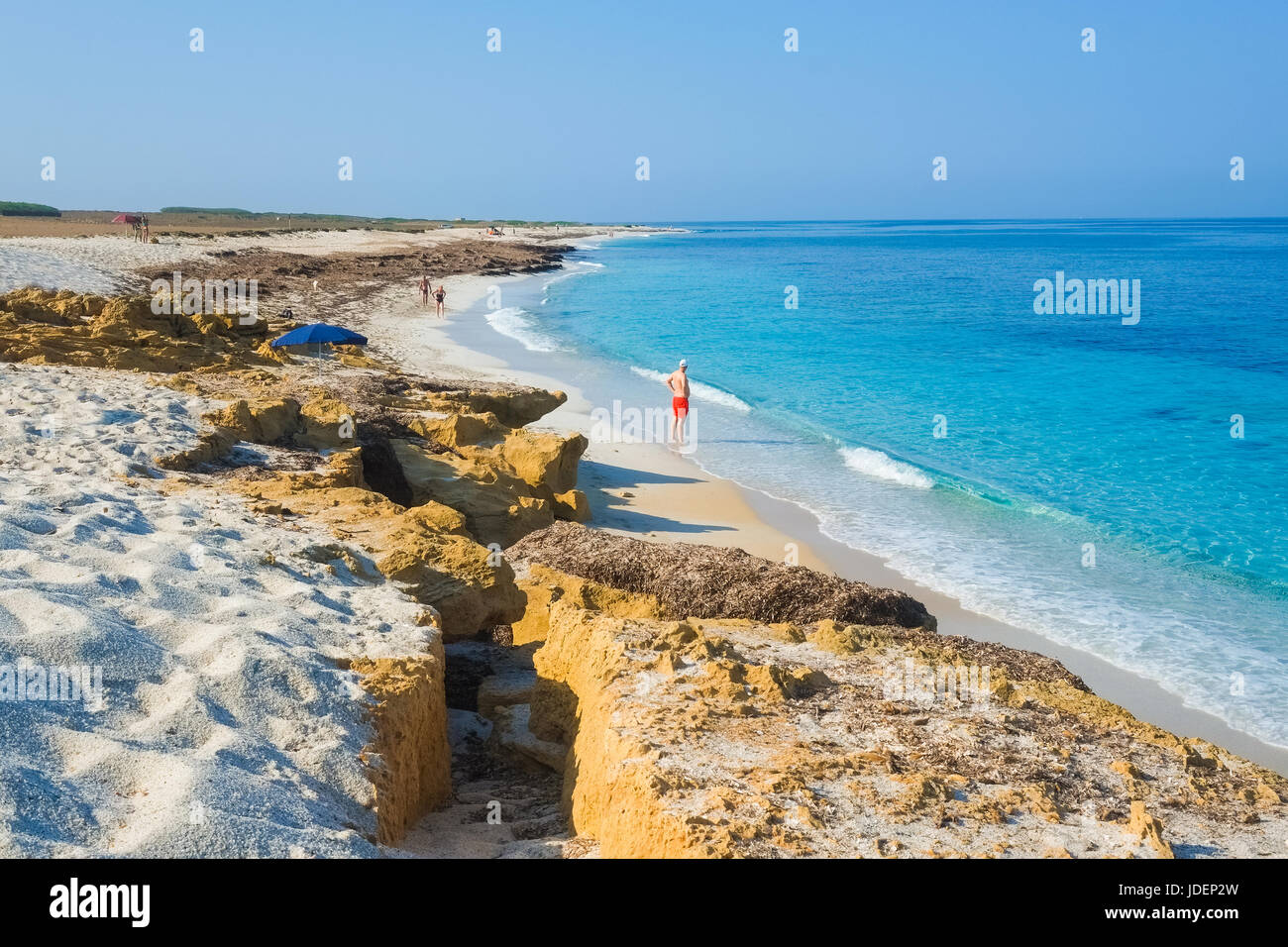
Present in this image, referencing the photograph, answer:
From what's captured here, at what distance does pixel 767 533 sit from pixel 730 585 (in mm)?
5815

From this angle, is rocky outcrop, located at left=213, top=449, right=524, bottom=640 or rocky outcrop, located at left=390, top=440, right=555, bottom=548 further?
rocky outcrop, located at left=390, top=440, right=555, bottom=548

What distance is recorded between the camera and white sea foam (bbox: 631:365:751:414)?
23.5m

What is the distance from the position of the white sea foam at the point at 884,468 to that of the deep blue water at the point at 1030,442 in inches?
2.1

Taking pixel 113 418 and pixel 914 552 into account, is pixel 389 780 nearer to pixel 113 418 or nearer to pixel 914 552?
pixel 113 418

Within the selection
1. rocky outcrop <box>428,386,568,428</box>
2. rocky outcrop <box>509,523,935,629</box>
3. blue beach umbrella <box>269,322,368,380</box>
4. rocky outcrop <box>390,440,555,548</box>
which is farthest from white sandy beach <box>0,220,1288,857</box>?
blue beach umbrella <box>269,322,368,380</box>

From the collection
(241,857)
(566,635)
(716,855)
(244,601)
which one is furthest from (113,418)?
(716,855)

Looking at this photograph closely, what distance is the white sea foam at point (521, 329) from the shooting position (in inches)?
1209

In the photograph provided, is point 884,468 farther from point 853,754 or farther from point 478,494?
point 853,754

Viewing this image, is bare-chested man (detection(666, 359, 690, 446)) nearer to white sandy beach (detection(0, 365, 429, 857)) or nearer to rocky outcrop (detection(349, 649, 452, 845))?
white sandy beach (detection(0, 365, 429, 857))

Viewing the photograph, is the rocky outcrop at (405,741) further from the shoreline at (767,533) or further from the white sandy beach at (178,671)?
the shoreline at (767,533)

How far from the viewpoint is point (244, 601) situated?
5523mm

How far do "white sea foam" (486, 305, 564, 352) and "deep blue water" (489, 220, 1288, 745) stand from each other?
24 centimetres

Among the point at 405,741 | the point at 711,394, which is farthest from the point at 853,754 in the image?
the point at 711,394
